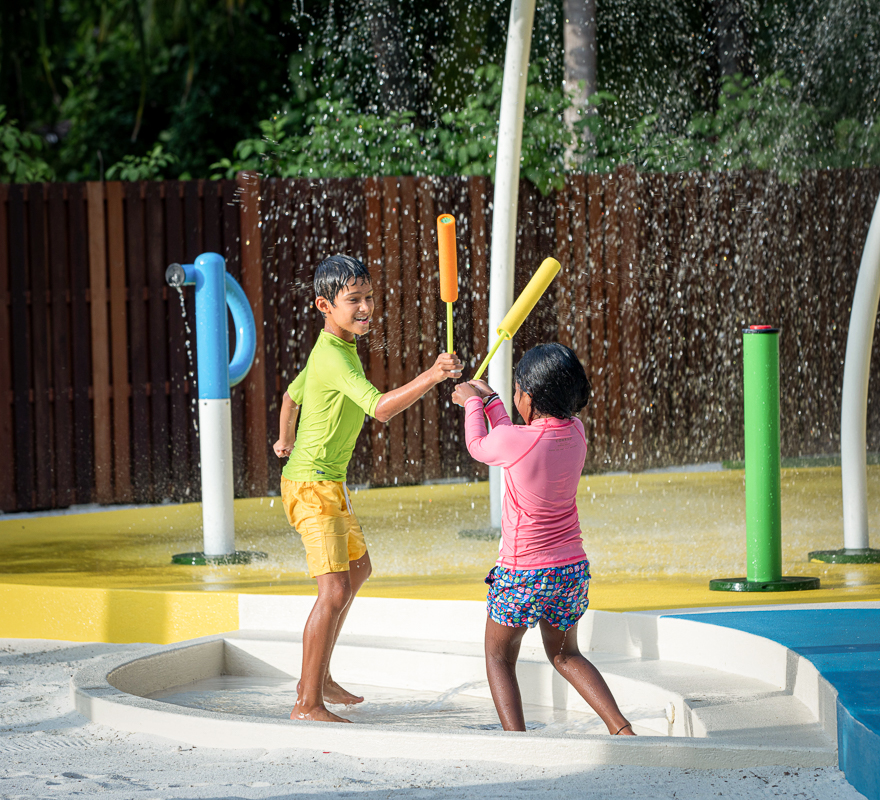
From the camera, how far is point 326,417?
4219 millimetres

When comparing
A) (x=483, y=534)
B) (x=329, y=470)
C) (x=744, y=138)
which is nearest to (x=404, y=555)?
(x=483, y=534)

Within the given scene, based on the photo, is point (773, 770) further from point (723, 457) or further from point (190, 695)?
point (723, 457)

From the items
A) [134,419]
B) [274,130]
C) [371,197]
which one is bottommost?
[134,419]

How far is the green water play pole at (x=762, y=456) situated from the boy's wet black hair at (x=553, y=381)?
62.7 inches

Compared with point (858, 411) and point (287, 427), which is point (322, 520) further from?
point (858, 411)

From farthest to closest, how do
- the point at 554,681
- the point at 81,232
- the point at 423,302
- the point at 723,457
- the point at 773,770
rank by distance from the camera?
the point at 723,457 < the point at 423,302 < the point at 81,232 < the point at 554,681 < the point at 773,770

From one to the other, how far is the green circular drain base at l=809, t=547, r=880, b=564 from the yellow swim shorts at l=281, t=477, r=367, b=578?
2667 millimetres

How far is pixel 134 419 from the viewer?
9.03m

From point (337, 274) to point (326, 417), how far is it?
1.54ft

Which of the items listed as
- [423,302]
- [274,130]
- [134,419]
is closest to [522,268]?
[423,302]

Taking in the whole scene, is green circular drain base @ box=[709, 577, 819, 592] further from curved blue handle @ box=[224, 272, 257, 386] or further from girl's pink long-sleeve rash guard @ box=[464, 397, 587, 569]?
curved blue handle @ box=[224, 272, 257, 386]

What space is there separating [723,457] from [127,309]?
4815mm

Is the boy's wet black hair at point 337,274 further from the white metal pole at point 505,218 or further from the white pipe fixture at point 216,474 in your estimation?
the white metal pole at point 505,218

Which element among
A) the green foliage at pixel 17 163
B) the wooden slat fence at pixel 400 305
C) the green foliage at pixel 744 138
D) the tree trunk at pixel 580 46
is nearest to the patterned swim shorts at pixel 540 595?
the wooden slat fence at pixel 400 305
